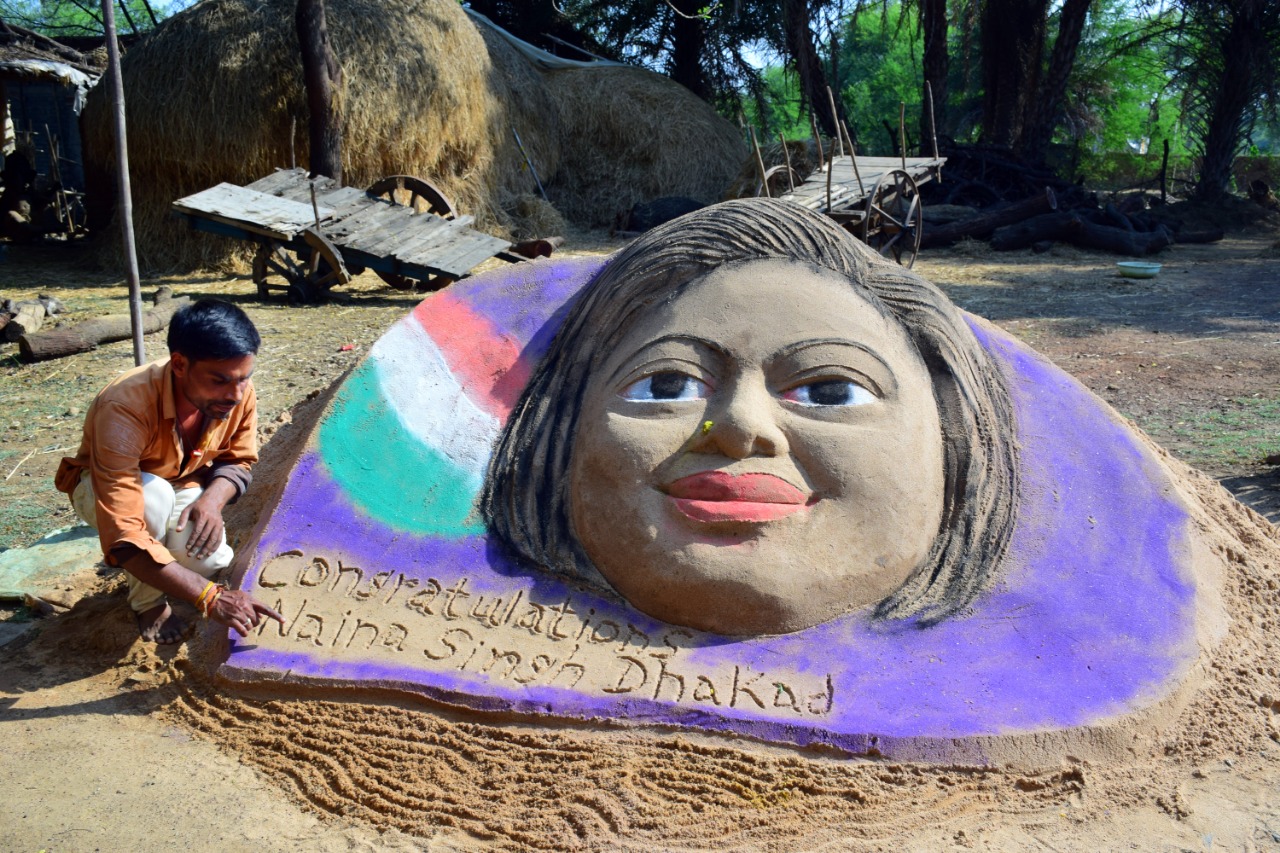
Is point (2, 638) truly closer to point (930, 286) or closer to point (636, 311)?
point (636, 311)

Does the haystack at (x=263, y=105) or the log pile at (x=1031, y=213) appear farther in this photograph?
the log pile at (x=1031, y=213)

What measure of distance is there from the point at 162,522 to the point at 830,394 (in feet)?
6.65

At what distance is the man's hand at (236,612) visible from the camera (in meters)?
2.85

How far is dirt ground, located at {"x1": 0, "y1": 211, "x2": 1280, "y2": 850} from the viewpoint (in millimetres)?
2496

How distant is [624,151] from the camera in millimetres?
14898

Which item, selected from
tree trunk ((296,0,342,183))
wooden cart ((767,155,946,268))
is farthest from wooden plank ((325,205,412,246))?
wooden cart ((767,155,946,268))

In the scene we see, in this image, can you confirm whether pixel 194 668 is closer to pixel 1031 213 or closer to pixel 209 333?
pixel 209 333

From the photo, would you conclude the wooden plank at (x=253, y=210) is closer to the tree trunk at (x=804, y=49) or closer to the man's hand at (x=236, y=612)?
the man's hand at (x=236, y=612)

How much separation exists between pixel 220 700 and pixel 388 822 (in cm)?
75

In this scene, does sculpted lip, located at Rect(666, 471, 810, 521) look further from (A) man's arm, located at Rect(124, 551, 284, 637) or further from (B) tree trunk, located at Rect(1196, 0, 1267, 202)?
(B) tree trunk, located at Rect(1196, 0, 1267, 202)

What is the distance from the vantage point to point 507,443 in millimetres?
3609

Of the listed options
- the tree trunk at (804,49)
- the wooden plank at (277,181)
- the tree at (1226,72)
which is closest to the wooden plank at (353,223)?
the wooden plank at (277,181)

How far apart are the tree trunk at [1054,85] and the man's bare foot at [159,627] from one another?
47.2 ft

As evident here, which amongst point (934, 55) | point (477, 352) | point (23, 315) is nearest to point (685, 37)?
point (934, 55)
